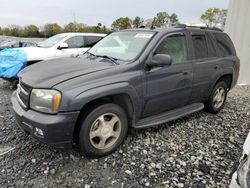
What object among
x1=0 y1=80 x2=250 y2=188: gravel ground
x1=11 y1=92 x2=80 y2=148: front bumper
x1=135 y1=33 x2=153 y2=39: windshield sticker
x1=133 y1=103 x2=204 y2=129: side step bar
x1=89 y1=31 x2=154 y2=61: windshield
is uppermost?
x1=135 y1=33 x2=153 y2=39: windshield sticker

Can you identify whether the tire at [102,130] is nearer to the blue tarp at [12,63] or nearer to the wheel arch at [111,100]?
the wheel arch at [111,100]

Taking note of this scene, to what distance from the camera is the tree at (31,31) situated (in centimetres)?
3086

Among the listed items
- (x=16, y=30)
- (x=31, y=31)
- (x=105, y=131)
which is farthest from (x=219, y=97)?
(x=16, y=30)

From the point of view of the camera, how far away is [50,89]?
9.09 feet

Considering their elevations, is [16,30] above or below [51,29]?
below

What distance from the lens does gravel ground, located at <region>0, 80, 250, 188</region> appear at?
2.79 meters

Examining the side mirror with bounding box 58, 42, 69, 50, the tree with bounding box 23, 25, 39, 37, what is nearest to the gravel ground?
the side mirror with bounding box 58, 42, 69, 50

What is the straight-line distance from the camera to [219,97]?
16.5 feet

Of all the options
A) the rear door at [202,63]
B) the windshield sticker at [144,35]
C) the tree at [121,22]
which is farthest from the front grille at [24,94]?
the tree at [121,22]

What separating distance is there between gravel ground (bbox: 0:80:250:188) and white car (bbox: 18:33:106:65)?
10.0 ft

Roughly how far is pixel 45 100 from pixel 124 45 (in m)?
1.67

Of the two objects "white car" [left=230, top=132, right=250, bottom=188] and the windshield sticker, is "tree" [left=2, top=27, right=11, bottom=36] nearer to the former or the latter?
the windshield sticker

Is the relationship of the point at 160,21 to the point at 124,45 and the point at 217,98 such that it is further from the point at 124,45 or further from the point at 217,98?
the point at 124,45

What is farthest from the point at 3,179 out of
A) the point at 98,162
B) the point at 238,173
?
the point at 238,173
